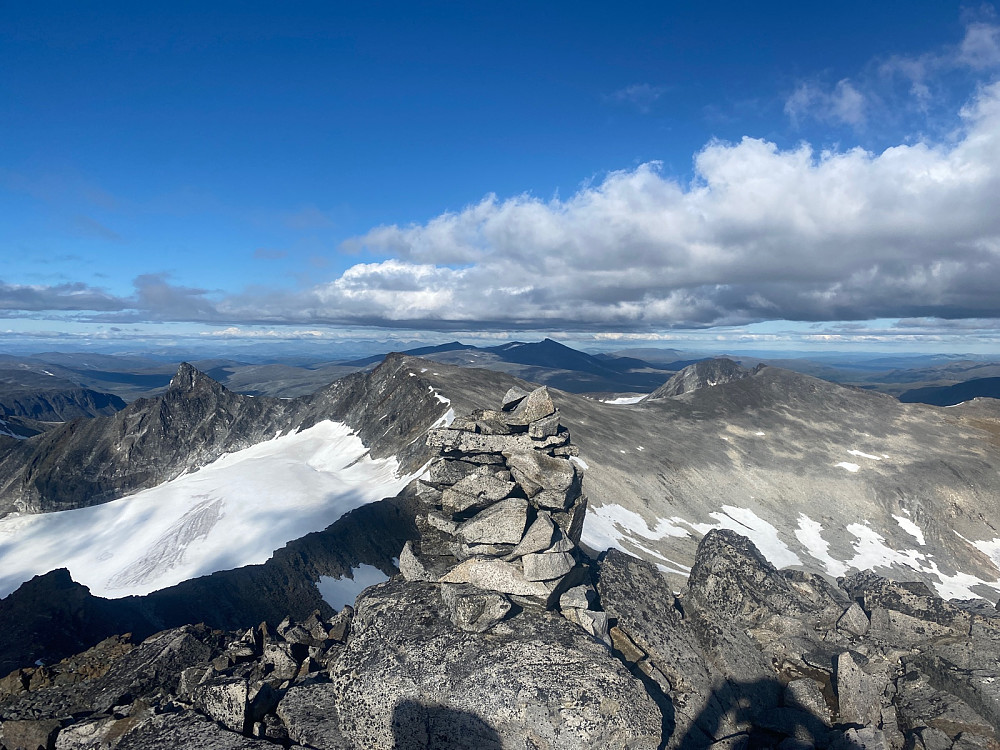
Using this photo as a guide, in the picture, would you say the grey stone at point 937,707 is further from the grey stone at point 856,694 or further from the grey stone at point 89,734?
the grey stone at point 89,734

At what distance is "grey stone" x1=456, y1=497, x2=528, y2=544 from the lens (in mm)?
19500

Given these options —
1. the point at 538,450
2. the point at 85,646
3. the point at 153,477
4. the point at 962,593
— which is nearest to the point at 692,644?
the point at 538,450

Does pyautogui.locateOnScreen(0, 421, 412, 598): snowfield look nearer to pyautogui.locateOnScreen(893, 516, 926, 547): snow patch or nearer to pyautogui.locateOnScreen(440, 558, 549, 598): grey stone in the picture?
pyautogui.locateOnScreen(440, 558, 549, 598): grey stone

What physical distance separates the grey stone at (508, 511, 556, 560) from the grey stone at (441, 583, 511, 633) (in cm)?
218

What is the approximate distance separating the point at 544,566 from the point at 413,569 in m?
4.97

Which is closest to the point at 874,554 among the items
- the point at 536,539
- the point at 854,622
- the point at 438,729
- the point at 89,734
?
the point at 854,622

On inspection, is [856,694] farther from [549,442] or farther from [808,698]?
[549,442]

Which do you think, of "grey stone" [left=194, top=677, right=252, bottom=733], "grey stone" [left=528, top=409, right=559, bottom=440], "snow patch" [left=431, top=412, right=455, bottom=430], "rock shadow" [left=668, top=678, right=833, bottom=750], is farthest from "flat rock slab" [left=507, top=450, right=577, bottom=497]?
"snow patch" [left=431, top=412, right=455, bottom=430]

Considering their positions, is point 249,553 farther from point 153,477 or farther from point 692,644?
point 153,477

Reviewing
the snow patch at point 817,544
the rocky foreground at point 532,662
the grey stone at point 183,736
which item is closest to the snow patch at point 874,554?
the snow patch at point 817,544

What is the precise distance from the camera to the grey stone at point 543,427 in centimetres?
2380

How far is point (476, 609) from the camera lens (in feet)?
54.3

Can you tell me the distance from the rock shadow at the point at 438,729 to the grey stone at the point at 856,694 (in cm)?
1063

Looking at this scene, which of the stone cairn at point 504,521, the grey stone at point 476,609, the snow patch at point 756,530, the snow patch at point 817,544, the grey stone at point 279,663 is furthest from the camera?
the snow patch at point 756,530
